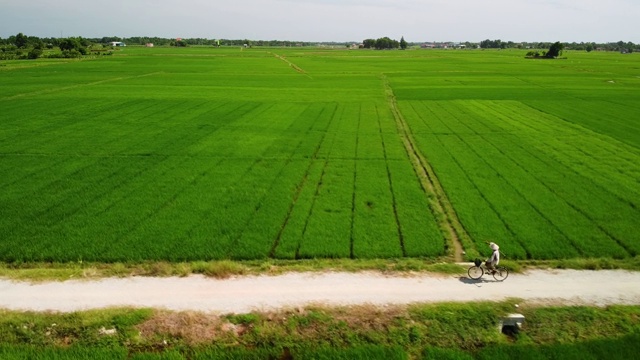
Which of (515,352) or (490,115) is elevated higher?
(490,115)

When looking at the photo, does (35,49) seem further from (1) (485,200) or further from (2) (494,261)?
(2) (494,261)

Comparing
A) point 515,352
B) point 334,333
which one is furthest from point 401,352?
point 515,352

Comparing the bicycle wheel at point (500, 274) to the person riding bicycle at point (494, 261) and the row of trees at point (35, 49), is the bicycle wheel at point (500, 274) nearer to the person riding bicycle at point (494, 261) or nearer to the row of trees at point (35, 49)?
the person riding bicycle at point (494, 261)

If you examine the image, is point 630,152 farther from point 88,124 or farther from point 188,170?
point 88,124

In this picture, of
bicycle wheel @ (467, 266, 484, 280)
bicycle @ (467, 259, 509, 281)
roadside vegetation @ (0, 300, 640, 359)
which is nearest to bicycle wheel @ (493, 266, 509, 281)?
bicycle @ (467, 259, 509, 281)

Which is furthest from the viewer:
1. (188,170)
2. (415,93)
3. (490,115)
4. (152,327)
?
(415,93)

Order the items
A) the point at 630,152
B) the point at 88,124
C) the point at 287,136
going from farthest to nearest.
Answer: the point at 88,124 → the point at 287,136 → the point at 630,152
